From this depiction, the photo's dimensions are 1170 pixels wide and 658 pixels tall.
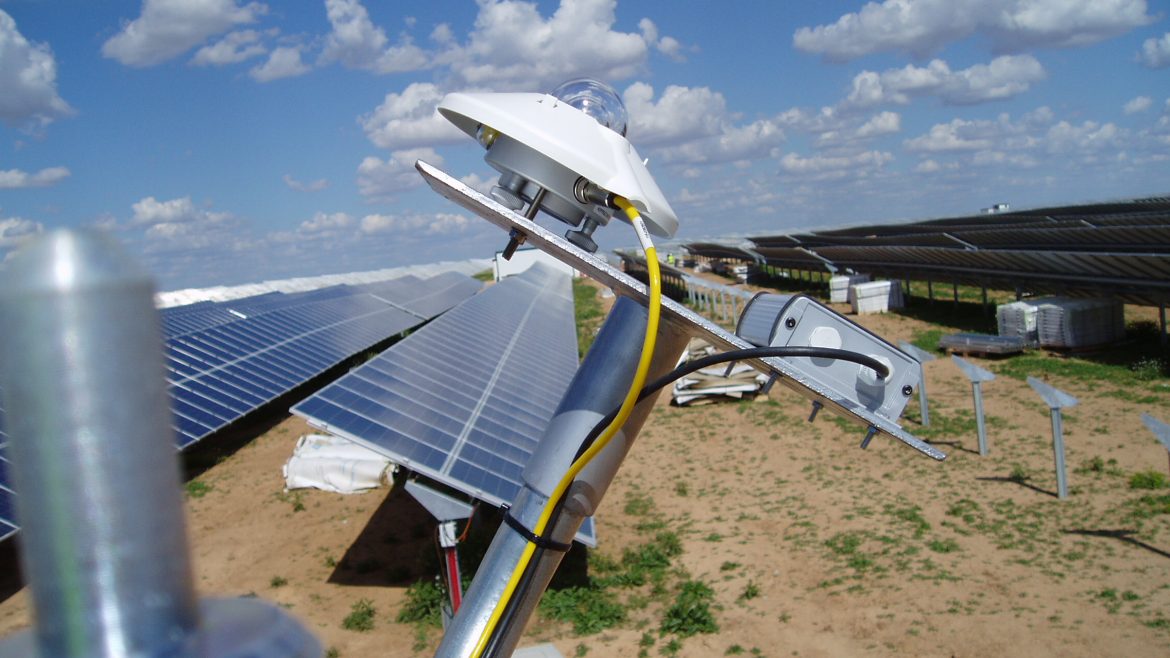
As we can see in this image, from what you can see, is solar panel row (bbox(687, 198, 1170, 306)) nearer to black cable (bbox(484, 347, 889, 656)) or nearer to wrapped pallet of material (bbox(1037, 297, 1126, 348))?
wrapped pallet of material (bbox(1037, 297, 1126, 348))

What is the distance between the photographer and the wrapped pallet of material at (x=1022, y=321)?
18.1m

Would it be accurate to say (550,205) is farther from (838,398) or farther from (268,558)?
(268,558)

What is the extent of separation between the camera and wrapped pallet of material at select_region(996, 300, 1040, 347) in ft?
59.4

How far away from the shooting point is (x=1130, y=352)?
1680 centimetres

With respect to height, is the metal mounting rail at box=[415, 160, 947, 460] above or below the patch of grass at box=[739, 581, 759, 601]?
above

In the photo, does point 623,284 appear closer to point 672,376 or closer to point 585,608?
point 672,376

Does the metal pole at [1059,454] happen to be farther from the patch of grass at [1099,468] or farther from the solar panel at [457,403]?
the solar panel at [457,403]

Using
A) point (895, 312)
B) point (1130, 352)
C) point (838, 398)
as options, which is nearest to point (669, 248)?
point (895, 312)

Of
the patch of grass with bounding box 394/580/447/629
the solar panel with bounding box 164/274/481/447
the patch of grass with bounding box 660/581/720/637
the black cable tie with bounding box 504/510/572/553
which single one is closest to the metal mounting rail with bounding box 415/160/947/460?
the black cable tie with bounding box 504/510/572/553

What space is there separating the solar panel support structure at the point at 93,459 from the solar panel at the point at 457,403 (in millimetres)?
3902

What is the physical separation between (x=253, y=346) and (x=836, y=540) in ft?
38.0

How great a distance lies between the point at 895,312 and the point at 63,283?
2600 centimetres

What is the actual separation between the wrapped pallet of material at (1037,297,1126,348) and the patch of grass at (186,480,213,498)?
638 inches

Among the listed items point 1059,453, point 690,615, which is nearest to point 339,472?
point 690,615
